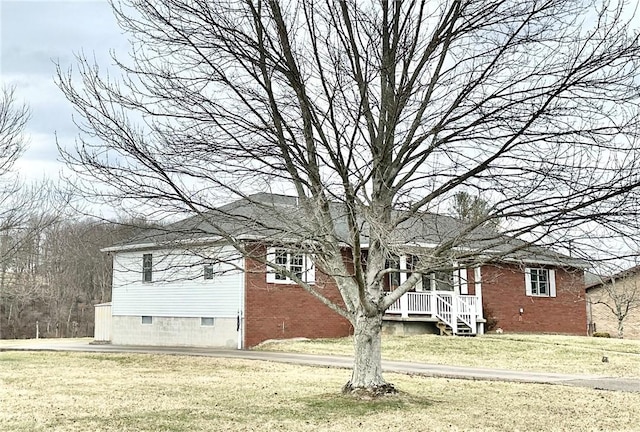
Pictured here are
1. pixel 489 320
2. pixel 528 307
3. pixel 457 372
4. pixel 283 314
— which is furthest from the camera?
pixel 528 307

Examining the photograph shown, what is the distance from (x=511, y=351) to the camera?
21719mm

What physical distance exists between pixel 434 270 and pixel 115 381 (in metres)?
7.66

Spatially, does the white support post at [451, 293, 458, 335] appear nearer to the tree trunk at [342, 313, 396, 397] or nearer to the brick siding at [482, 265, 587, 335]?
the brick siding at [482, 265, 587, 335]

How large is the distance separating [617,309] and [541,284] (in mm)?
4382

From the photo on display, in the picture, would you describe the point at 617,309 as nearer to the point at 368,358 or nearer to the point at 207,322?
the point at 207,322

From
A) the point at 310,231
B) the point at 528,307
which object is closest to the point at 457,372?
the point at 310,231

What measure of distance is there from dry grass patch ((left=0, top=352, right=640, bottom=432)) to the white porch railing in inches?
426

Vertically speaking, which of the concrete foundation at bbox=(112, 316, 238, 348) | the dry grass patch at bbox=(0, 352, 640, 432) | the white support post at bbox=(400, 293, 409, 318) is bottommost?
the dry grass patch at bbox=(0, 352, 640, 432)

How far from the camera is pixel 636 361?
19891mm

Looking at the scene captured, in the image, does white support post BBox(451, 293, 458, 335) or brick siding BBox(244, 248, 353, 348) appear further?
white support post BBox(451, 293, 458, 335)

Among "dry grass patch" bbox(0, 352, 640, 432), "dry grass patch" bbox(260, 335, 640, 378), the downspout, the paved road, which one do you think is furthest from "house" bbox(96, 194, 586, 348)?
"dry grass patch" bbox(0, 352, 640, 432)

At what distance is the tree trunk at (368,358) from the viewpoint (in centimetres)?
1095

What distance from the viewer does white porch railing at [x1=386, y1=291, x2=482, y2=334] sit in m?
26.6

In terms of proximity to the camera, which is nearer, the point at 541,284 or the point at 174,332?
the point at 174,332
